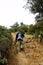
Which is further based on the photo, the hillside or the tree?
the tree

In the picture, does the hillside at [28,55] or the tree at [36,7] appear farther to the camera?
the tree at [36,7]

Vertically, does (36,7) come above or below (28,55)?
above

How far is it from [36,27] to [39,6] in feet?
21.4

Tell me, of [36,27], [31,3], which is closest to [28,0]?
[31,3]

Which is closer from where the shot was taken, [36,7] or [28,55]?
[28,55]

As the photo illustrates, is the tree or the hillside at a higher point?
the tree

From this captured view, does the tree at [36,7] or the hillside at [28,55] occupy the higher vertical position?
the tree at [36,7]

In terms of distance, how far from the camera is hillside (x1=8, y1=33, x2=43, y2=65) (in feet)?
54.6

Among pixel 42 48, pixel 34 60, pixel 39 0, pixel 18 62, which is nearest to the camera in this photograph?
pixel 18 62

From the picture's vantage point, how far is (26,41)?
23703mm

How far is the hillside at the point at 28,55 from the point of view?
16.7 m

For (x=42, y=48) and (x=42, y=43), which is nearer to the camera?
(x=42, y=48)

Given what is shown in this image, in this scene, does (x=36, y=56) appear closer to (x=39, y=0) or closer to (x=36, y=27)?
(x=39, y=0)

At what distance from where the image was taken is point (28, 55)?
1881cm
